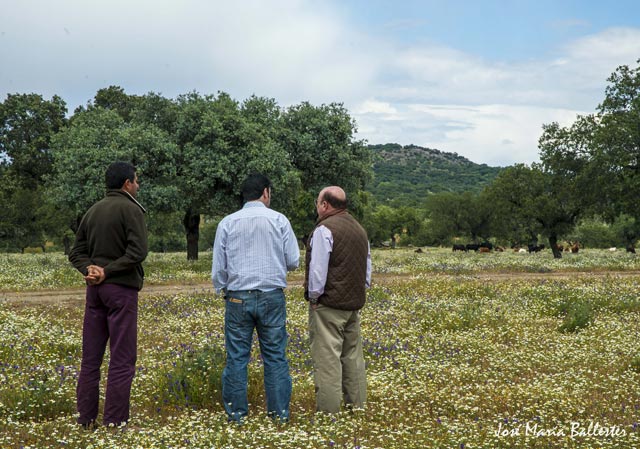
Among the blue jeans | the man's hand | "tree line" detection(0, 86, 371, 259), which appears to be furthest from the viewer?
"tree line" detection(0, 86, 371, 259)

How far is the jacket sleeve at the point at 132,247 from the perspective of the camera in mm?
6496

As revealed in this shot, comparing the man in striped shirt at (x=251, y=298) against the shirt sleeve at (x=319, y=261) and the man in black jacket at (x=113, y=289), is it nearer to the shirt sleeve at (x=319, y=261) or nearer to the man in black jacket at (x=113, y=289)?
the shirt sleeve at (x=319, y=261)

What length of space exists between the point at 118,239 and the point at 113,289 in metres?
0.58

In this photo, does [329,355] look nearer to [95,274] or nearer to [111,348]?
[111,348]

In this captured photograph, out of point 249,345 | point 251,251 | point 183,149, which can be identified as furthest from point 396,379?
point 183,149

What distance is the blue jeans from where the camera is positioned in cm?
672

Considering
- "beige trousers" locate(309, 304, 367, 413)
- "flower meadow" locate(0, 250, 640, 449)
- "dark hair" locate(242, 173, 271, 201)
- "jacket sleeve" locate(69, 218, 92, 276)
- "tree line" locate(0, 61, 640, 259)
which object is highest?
"tree line" locate(0, 61, 640, 259)

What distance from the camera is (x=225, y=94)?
3447 cm

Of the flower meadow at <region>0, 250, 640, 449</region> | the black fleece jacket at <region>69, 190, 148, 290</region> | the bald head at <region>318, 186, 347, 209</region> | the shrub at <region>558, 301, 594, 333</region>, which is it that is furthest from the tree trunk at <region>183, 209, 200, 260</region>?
the black fleece jacket at <region>69, 190, 148, 290</region>

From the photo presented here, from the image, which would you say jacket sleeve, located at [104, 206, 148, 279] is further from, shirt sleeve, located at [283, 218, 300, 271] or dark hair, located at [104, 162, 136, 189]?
shirt sleeve, located at [283, 218, 300, 271]

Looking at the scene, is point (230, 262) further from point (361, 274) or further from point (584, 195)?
point (584, 195)

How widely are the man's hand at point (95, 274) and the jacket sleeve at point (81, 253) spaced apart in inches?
10.2

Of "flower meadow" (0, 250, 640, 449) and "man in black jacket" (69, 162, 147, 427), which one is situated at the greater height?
"man in black jacket" (69, 162, 147, 427)

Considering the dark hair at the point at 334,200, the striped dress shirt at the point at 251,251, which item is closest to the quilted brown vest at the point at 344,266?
the dark hair at the point at 334,200
